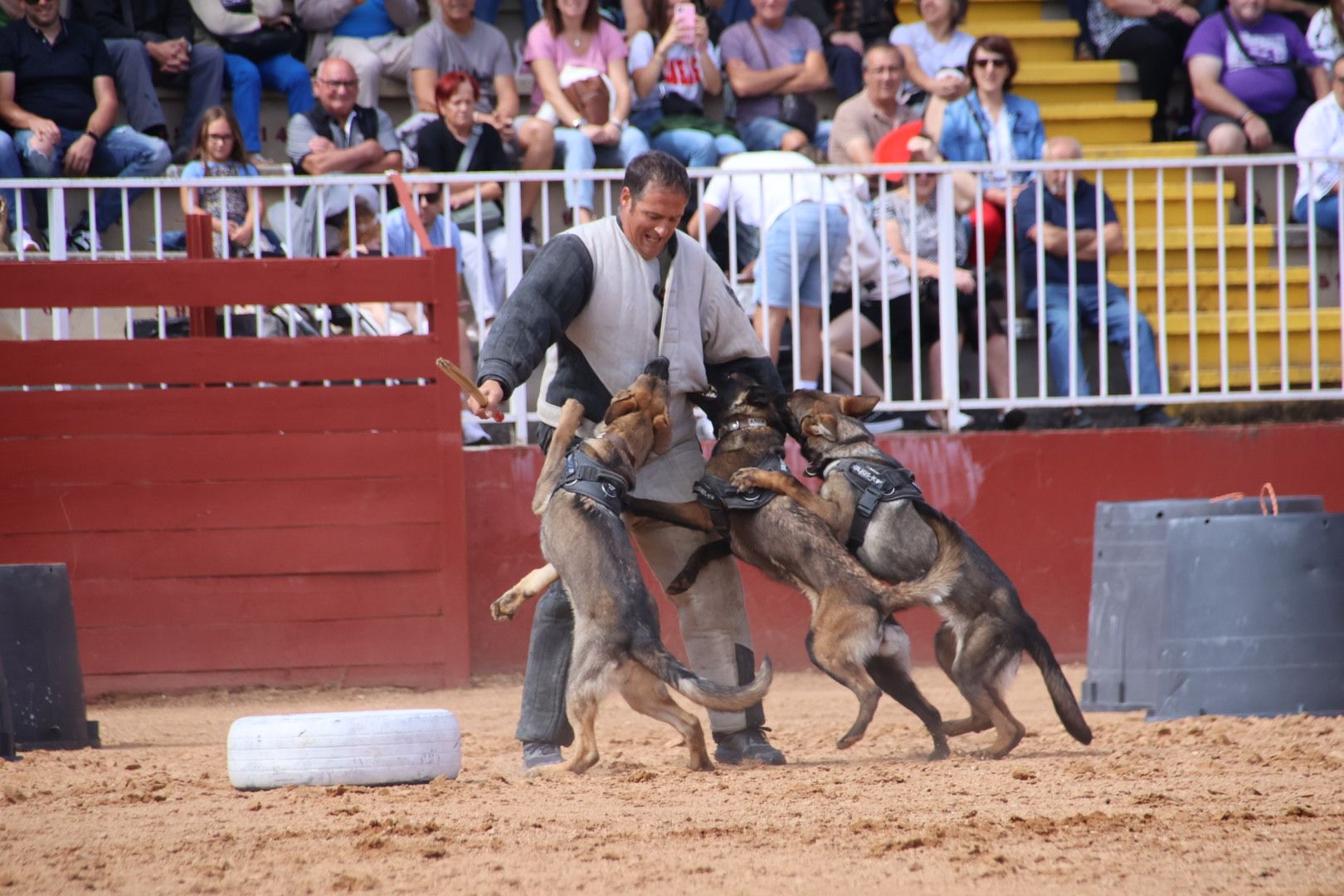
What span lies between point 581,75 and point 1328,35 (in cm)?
559

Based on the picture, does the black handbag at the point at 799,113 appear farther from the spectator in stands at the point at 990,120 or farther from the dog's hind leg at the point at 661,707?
the dog's hind leg at the point at 661,707

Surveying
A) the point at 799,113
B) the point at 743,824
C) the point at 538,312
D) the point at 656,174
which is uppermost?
the point at 799,113

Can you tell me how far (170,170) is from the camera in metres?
8.81

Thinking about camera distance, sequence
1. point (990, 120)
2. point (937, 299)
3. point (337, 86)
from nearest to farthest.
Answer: point (937, 299), point (337, 86), point (990, 120)

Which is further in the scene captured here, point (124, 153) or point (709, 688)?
point (124, 153)

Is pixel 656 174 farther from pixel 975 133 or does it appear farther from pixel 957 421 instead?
pixel 975 133

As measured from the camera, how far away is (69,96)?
9008mm

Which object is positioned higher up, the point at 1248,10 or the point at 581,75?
the point at 1248,10

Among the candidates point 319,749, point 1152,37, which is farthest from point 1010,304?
point 319,749

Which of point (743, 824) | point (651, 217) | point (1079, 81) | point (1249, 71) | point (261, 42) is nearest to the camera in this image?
point (743, 824)

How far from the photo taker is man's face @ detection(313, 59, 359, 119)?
915 cm

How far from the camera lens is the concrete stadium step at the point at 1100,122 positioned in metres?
11.1

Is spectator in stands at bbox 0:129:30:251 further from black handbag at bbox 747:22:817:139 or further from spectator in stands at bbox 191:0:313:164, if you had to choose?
black handbag at bbox 747:22:817:139

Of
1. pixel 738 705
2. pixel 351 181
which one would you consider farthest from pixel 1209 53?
pixel 738 705
